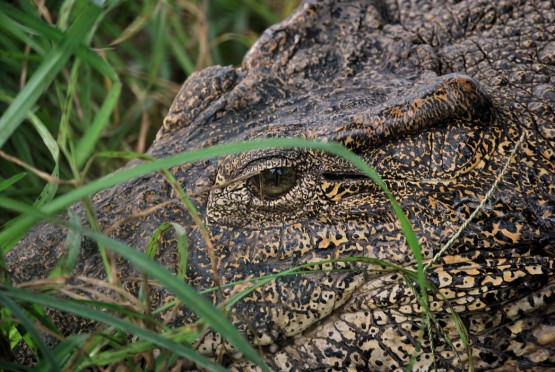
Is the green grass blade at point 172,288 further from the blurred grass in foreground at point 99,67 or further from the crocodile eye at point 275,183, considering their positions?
the crocodile eye at point 275,183

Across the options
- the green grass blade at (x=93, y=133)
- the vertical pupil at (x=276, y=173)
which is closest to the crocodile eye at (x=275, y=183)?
the vertical pupil at (x=276, y=173)

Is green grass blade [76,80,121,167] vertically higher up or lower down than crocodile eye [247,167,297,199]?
higher up

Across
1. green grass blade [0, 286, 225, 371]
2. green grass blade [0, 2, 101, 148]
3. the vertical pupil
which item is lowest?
the vertical pupil

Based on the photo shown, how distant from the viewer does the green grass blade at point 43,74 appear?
6.55 ft

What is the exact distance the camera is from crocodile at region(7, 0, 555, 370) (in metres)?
2.49

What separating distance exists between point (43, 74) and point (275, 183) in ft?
3.04

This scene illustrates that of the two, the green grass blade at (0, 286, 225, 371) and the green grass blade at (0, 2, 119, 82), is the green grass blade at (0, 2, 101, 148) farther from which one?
the green grass blade at (0, 286, 225, 371)

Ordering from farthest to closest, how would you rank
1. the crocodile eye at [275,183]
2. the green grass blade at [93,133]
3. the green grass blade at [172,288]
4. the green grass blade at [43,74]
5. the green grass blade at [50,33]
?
the crocodile eye at [275,183] → the green grass blade at [50,33] → the green grass blade at [93,133] → the green grass blade at [43,74] → the green grass blade at [172,288]

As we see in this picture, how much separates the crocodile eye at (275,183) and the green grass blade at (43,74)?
827mm

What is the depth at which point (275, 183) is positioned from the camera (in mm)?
2609

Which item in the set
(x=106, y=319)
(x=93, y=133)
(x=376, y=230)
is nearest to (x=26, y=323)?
(x=106, y=319)

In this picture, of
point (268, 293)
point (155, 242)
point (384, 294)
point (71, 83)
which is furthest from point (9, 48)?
point (384, 294)

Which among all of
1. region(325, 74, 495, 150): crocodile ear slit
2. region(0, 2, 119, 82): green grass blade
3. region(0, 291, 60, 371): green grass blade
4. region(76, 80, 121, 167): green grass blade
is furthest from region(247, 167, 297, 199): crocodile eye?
region(0, 291, 60, 371): green grass blade

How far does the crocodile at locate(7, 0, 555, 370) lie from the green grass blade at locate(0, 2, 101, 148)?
0.66m
